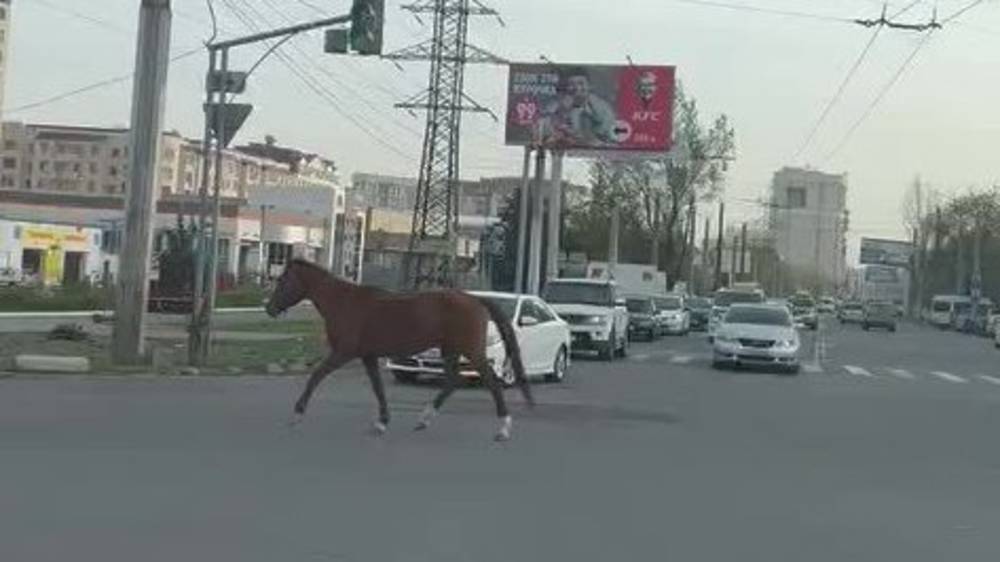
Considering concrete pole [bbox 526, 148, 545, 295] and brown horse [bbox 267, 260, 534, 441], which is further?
concrete pole [bbox 526, 148, 545, 295]

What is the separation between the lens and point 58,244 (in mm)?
92562

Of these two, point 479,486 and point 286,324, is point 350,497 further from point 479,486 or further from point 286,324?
point 286,324

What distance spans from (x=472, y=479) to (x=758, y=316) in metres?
24.0

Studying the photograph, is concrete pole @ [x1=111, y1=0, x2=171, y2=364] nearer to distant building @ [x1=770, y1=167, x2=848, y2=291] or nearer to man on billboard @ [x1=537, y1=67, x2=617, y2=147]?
man on billboard @ [x1=537, y1=67, x2=617, y2=147]

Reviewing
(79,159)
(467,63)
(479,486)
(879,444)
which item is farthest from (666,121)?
(79,159)

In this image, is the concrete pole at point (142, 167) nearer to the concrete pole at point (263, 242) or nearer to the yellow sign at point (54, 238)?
the yellow sign at point (54, 238)

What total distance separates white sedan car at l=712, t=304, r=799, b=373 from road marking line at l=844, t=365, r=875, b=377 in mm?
1593

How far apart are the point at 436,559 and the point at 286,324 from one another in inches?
1460

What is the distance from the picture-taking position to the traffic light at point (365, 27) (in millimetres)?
22672

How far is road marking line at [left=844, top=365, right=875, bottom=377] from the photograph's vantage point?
3476 cm

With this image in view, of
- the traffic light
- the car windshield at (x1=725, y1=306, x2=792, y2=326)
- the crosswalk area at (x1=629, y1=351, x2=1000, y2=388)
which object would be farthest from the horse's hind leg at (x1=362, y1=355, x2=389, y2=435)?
the car windshield at (x1=725, y1=306, x2=792, y2=326)

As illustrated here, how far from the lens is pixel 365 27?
22.7 metres

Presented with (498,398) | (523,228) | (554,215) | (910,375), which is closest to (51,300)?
(523,228)

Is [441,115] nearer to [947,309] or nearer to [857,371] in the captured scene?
[857,371]
